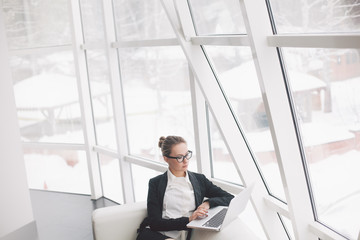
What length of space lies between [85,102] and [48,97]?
0.90 metres

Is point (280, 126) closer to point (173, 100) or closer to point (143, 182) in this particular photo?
point (173, 100)

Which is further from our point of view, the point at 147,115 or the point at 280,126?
the point at 147,115

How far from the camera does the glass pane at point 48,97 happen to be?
704cm

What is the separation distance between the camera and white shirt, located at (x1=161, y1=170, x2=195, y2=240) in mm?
3705

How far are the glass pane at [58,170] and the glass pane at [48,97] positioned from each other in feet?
0.76

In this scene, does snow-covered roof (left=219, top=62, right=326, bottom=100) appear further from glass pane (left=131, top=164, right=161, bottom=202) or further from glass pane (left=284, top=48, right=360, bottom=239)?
glass pane (left=131, top=164, right=161, bottom=202)

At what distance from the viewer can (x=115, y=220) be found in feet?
12.5

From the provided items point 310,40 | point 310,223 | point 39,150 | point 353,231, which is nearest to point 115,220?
point 310,223

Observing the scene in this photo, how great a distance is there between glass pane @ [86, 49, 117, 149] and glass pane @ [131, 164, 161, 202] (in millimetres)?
600

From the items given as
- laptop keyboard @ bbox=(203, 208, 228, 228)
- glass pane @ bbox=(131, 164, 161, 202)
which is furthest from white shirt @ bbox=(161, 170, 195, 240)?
glass pane @ bbox=(131, 164, 161, 202)

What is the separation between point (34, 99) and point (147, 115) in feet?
8.48

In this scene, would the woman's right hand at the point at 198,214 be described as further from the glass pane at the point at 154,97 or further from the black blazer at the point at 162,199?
the glass pane at the point at 154,97

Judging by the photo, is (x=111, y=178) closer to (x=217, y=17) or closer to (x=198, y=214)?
(x=198, y=214)

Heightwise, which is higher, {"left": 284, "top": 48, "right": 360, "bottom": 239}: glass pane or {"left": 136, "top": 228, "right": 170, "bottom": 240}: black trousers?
{"left": 284, "top": 48, "right": 360, "bottom": 239}: glass pane
